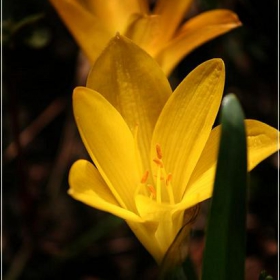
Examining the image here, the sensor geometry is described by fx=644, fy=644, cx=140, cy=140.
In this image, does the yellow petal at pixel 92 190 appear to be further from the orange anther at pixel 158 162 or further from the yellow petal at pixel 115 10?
the yellow petal at pixel 115 10

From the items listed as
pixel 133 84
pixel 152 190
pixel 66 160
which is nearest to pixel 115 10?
pixel 133 84

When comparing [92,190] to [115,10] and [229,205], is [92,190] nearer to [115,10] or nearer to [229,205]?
[229,205]

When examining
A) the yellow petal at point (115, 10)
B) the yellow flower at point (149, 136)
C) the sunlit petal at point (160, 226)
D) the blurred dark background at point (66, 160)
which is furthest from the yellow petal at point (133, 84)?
the blurred dark background at point (66, 160)

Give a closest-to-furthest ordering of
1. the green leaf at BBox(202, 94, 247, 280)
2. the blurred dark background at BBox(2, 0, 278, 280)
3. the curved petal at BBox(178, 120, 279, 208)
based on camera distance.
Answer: the green leaf at BBox(202, 94, 247, 280) → the curved petal at BBox(178, 120, 279, 208) → the blurred dark background at BBox(2, 0, 278, 280)

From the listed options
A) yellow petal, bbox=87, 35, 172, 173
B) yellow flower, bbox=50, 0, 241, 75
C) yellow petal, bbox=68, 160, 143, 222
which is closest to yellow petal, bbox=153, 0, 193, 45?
yellow flower, bbox=50, 0, 241, 75

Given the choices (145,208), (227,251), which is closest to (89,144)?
(145,208)

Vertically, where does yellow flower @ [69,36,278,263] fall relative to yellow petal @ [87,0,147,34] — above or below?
below

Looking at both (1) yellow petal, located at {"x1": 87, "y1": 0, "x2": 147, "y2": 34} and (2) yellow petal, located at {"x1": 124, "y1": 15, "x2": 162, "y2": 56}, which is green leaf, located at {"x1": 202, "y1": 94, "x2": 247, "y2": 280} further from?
(1) yellow petal, located at {"x1": 87, "y1": 0, "x2": 147, "y2": 34}
